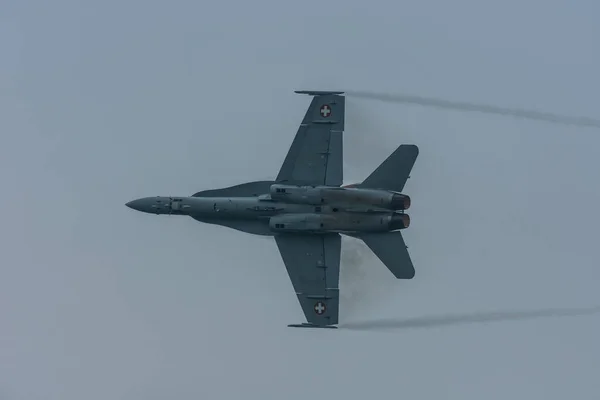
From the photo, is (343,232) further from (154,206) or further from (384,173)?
(154,206)

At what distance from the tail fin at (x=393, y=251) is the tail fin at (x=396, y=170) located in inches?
84.9

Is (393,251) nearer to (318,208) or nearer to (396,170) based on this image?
(396,170)

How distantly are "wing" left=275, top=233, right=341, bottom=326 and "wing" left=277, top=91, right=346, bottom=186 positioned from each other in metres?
2.63

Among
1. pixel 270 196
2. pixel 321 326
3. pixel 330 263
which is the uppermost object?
pixel 270 196

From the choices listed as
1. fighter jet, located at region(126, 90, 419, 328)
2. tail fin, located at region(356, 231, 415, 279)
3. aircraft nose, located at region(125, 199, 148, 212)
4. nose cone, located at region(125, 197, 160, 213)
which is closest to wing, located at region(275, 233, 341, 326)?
fighter jet, located at region(126, 90, 419, 328)

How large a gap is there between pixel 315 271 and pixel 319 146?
222 inches

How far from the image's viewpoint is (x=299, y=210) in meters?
44.4

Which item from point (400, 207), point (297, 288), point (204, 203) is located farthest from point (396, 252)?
Answer: point (204, 203)

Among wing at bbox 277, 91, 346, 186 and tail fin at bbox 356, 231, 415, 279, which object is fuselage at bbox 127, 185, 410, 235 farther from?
wing at bbox 277, 91, 346, 186

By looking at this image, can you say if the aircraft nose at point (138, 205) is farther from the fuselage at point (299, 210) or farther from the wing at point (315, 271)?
the wing at point (315, 271)

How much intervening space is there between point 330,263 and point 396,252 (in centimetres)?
311

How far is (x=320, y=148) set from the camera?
45094mm

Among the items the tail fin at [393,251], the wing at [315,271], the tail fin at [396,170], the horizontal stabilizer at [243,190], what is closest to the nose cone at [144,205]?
the horizontal stabilizer at [243,190]

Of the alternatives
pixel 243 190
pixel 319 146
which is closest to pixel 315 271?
pixel 243 190
